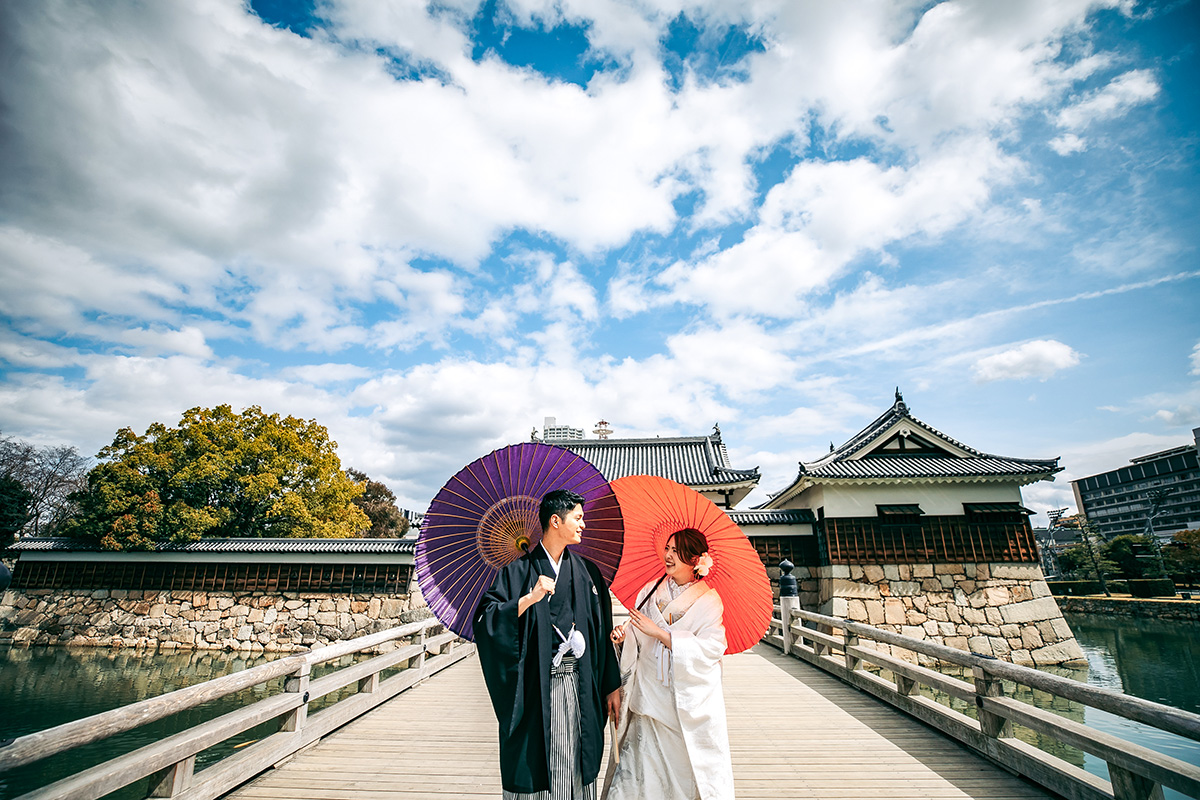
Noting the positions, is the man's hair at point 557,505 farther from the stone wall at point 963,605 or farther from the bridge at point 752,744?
the stone wall at point 963,605

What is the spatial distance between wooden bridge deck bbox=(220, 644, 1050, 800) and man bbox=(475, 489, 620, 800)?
5.92 feet

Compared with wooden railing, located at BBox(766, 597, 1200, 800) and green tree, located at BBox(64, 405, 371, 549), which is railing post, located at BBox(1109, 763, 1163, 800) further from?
green tree, located at BBox(64, 405, 371, 549)

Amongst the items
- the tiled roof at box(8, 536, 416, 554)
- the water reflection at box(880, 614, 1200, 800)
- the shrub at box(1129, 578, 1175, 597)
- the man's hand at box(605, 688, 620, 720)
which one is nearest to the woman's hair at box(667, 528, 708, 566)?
the man's hand at box(605, 688, 620, 720)

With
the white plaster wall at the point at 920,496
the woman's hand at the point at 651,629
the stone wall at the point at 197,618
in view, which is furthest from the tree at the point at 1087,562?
the woman's hand at the point at 651,629

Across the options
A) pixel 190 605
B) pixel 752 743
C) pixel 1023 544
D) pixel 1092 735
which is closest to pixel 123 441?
pixel 190 605

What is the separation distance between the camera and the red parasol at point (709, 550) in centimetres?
269

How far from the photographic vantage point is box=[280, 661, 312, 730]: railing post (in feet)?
13.0

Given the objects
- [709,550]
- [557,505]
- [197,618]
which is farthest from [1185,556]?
[197,618]

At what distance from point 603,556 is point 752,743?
121 inches

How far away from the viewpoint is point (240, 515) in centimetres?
1542

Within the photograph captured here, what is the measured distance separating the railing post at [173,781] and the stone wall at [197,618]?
11.3 metres

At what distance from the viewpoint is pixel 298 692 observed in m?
4.01

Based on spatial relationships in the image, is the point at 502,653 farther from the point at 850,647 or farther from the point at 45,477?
the point at 45,477

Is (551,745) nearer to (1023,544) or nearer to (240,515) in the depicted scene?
(1023,544)
